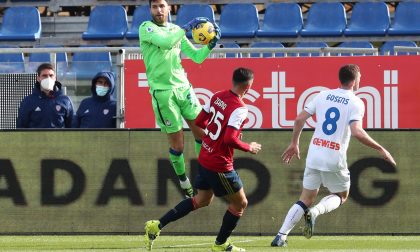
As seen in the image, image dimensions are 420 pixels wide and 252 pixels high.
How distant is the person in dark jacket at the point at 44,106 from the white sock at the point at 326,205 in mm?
4598

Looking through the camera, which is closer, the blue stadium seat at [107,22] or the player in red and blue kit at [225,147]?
the player in red and blue kit at [225,147]

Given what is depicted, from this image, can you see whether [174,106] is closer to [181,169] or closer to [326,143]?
[181,169]

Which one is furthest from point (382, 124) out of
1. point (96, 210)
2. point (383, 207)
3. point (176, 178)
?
point (96, 210)

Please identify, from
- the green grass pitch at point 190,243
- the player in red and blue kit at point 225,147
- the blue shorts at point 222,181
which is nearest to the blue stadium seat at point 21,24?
the green grass pitch at point 190,243

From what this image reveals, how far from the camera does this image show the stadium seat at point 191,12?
70.6ft

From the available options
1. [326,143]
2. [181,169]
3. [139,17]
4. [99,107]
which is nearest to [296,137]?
[326,143]

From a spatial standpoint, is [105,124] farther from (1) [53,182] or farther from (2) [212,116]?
(2) [212,116]

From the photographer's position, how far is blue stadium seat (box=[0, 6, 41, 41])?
22000mm

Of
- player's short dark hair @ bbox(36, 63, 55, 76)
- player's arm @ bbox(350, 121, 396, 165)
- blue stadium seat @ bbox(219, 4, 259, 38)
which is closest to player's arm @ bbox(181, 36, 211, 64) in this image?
player's arm @ bbox(350, 121, 396, 165)

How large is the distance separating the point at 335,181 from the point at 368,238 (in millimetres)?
A: 1943

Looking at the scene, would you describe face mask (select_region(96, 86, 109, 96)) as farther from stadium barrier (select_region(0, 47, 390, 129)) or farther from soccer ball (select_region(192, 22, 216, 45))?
soccer ball (select_region(192, 22, 216, 45))

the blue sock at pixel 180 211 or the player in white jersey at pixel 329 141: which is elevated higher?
the player in white jersey at pixel 329 141

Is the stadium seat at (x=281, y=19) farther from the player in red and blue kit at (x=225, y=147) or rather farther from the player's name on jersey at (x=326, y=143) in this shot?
the player in red and blue kit at (x=225, y=147)

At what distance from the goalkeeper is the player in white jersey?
1.70 m
